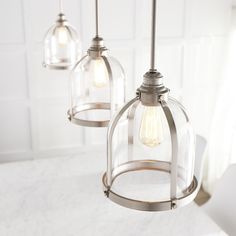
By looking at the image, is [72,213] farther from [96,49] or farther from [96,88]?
[96,49]

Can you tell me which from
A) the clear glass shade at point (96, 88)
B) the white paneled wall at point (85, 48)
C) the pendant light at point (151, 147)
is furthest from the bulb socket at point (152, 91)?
the white paneled wall at point (85, 48)

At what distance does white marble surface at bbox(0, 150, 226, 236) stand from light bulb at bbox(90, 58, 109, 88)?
2.37 ft

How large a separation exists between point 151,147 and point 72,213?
107cm

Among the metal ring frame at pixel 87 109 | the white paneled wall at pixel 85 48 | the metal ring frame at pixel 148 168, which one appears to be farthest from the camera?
the white paneled wall at pixel 85 48

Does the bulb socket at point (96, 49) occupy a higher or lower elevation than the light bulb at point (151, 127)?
higher

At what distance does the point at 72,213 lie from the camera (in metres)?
1.93

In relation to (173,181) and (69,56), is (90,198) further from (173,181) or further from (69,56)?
(173,181)

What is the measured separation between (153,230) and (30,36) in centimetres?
196

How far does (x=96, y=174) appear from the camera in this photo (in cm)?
235

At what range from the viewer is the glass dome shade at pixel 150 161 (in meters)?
0.93

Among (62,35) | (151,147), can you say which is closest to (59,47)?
(62,35)

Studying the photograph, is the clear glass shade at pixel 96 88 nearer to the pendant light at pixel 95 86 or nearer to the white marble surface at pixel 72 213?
the pendant light at pixel 95 86

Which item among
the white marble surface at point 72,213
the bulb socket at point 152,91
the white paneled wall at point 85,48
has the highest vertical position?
the bulb socket at point 152,91

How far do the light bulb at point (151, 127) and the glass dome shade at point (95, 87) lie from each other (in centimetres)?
40
